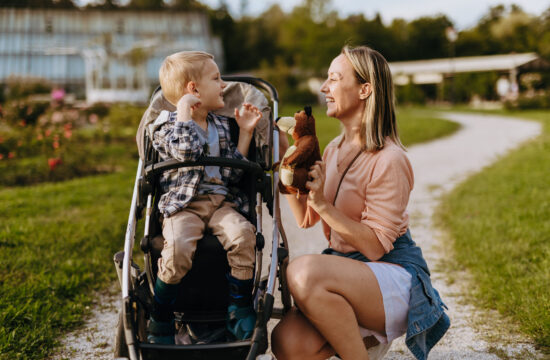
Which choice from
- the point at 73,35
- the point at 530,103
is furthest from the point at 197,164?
the point at 73,35

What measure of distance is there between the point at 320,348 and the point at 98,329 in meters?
1.72

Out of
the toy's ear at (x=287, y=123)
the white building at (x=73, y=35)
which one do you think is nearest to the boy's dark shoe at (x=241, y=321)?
the toy's ear at (x=287, y=123)

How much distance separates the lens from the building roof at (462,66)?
3472cm

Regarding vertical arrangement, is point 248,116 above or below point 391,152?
above

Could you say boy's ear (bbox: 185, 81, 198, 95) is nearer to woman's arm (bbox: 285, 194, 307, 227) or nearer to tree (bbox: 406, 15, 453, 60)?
woman's arm (bbox: 285, 194, 307, 227)

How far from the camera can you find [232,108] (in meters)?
3.01

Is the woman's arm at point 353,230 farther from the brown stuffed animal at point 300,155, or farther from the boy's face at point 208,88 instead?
the boy's face at point 208,88

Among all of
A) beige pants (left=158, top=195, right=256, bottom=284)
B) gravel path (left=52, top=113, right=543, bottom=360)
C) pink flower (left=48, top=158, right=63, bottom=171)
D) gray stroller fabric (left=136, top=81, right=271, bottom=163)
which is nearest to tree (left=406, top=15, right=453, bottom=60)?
gravel path (left=52, top=113, right=543, bottom=360)

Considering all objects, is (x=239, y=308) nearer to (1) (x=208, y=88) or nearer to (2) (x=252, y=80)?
(1) (x=208, y=88)

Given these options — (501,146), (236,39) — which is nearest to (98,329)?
(501,146)

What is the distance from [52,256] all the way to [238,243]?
8.86ft

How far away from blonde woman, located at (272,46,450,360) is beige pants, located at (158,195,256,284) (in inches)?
9.6

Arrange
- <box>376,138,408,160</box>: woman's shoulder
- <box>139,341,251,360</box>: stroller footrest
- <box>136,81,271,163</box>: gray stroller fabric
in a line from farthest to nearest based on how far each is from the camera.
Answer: <box>136,81,271,163</box>: gray stroller fabric
<box>376,138,408,160</box>: woman's shoulder
<box>139,341,251,360</box>: stroller footrest

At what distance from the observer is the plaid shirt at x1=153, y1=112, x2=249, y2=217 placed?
7.63ft
